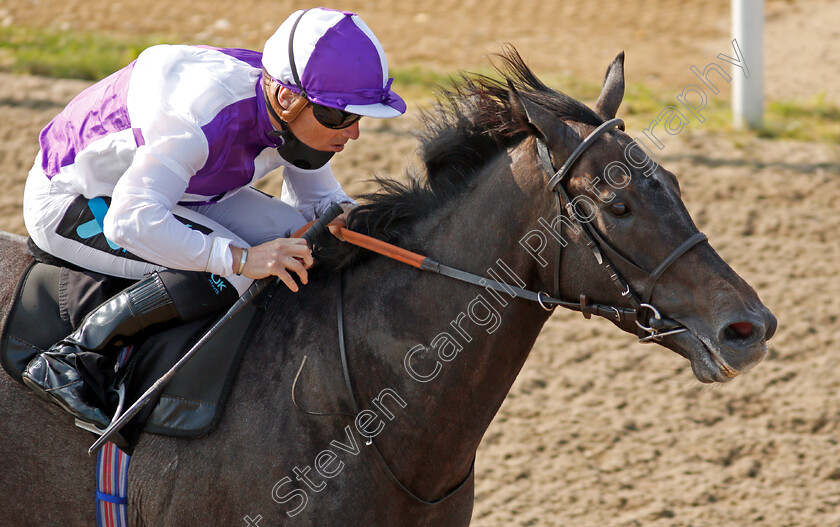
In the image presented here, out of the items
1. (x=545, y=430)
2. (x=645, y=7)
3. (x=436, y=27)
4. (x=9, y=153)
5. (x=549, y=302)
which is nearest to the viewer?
(x=549, y=302)

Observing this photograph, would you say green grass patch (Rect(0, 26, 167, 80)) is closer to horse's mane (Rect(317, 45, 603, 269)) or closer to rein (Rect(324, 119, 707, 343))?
horse's mane (Rect(317, 45, 603, 269))

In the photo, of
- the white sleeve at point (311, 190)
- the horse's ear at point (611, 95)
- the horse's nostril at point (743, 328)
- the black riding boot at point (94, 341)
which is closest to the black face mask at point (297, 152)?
the white sleeve at point (311, 190)

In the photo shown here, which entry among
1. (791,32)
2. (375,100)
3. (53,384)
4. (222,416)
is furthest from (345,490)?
(791,32)

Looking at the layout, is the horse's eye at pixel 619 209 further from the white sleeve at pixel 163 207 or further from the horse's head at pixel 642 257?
the white sleeve at pixel 163 207

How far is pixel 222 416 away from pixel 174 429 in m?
0.15

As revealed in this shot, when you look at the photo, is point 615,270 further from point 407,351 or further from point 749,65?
point 749,65

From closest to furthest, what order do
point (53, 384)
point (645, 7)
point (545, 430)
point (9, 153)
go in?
point (53, 384) < point (545, 430) < point (9, 153) < point (645, 7)

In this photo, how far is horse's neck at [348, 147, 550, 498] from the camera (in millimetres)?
2621

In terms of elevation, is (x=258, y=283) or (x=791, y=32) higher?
(x=258, y=283)

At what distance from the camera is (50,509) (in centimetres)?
284

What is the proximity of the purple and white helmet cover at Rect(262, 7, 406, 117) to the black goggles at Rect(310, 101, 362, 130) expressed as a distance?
5cm

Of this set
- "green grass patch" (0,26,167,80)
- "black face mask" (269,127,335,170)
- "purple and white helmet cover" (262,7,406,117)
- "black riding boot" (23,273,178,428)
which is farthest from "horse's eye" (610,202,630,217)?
"green grass patch" (0,26,167,80)

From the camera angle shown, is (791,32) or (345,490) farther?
(791,32)

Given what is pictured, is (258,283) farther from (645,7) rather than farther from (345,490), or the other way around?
(645,7)
